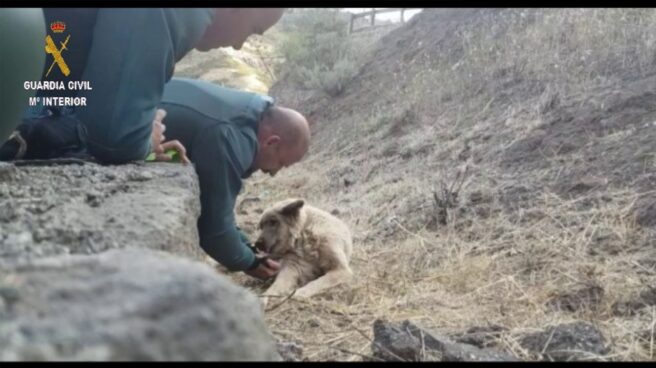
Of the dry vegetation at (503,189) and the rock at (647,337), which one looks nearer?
the rock at (647,337)

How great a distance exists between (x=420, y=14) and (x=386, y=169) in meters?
8.32

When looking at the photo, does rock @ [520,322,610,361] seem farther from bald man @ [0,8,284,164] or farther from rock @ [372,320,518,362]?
bald man @ [0,8,284,164]

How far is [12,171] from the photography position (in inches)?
86.9

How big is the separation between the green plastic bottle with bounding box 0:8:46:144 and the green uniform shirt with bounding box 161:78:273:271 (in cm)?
115

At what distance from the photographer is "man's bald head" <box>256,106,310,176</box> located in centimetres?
346

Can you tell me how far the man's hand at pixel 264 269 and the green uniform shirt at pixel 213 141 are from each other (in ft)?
2.32

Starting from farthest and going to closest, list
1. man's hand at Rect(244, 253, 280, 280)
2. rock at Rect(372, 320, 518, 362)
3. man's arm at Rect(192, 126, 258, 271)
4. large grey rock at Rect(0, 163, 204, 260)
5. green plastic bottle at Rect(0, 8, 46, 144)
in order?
man's hand at Rect(244, 253, 280, 280) → man's arm at Rect(192, 126, 258, 271) → rock at Rect(372, 320, 518, 362) → green plastic bottle at Rect(0, 8, 46, 144) → large grey rock at Rect(0, 163, 204, 260)

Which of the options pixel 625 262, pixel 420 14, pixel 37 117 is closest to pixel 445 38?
pixel 420 14

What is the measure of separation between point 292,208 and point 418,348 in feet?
8.20

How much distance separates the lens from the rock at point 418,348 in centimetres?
190

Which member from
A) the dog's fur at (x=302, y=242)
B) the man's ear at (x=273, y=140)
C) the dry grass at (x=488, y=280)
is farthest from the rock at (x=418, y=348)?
the dog's fur at (x=302, y=242)

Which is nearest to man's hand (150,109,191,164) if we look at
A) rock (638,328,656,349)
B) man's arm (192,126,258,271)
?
man's arm (192,126,258,271)

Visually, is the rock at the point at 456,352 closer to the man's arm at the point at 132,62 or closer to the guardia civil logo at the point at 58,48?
the man's arm at the point at 132,62

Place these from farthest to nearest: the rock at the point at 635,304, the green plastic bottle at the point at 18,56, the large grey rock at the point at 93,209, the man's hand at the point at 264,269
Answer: the man's hand at the point at 264,269 < the rock at the point at 635,304 < the green plastic bottle at the point at 18,56 < the large grey rock at the point at 93,209
